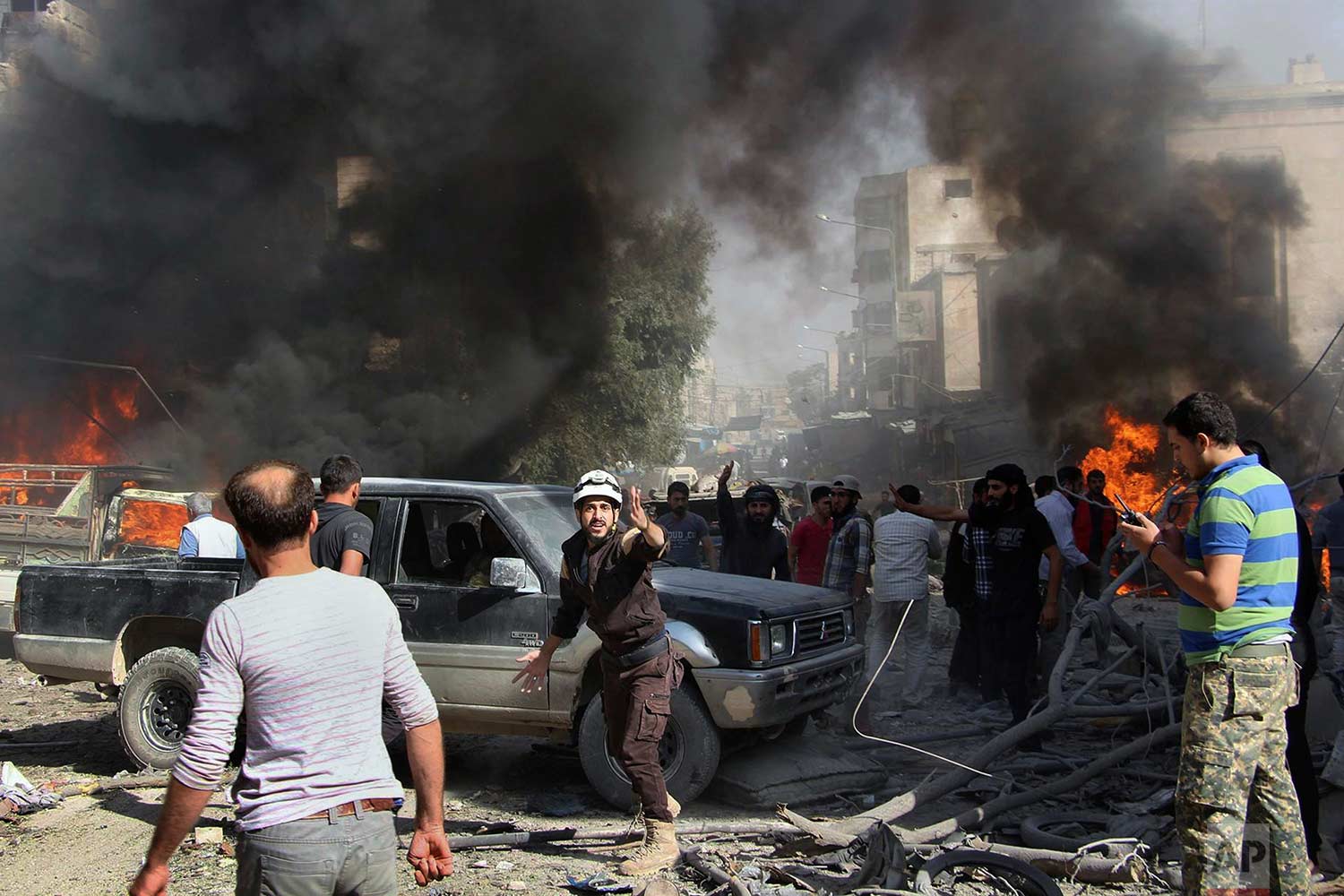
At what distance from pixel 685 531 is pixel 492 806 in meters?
4.02

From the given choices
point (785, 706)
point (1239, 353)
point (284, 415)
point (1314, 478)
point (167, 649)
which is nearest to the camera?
point (1314, 478)

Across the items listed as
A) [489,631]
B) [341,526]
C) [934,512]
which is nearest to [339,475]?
[341,526]

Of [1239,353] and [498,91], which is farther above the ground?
[498,91]

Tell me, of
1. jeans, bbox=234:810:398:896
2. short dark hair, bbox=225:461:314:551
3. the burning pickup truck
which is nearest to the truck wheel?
jeans, bbox=234:810:398:896

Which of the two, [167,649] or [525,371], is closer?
[167,649]

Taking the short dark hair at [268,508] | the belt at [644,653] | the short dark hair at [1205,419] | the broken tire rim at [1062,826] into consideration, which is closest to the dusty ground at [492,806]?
the broken tire rim at [1062,826]

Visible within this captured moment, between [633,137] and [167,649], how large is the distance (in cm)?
1860

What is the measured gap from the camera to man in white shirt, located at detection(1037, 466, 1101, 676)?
7.30 metres

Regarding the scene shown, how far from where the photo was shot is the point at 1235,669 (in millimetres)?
3227

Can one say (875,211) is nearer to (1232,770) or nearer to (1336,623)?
(1336,623)

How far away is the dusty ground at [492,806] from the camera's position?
4.72 m

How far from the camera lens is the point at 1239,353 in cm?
2462

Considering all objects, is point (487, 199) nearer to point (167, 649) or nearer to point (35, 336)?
point (35, 336)

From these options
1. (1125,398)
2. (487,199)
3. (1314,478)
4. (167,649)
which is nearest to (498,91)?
(487,199)
